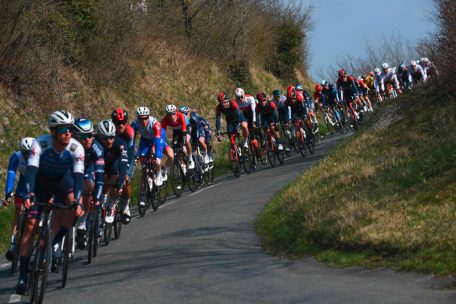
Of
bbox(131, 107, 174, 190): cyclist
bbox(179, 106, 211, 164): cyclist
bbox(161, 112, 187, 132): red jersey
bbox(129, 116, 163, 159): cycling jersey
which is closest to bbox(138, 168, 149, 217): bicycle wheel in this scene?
bbox(131, 107, 174, 190): cyclist

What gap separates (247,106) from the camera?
24.5m

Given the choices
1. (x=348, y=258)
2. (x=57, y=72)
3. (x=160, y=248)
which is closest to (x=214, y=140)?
(x=57, y=72)

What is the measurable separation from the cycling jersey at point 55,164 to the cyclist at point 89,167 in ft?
5.51

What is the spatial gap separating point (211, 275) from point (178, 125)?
10487 millimetres

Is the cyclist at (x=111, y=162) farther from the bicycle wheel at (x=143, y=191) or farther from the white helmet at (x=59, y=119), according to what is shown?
the white helmet at (x=59, y=119)

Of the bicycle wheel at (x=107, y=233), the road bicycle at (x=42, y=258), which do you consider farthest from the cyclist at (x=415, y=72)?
the road bicycle at (x=42, y=258)

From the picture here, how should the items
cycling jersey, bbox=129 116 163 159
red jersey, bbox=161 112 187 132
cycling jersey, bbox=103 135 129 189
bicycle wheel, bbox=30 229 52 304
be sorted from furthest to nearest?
red jersey, bbox=161 112 187 132
cycling jersey, bbox=129 116 163 159
cycling jersey, bbox=103 135 129 189
bicycle wheel, bbox=30 229 52 304

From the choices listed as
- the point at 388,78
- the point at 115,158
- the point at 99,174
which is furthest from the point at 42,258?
the point at 388,78

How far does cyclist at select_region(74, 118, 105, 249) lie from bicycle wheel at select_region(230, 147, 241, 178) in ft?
34.7

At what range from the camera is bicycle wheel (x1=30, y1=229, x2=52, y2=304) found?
959cm

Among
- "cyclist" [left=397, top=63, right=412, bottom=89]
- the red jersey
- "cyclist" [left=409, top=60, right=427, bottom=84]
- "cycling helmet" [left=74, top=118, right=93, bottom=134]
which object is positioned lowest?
"cycling helmet" [left=74, top=118, right=93, bottom=134]

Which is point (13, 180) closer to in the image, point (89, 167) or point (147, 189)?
point (89, 167)

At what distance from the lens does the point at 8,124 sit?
27641 millimetres

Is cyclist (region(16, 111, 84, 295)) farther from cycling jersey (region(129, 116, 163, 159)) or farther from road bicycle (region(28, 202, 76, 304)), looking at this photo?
cycling jersey (region(129, 116, 163, 159))
